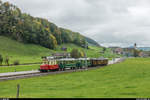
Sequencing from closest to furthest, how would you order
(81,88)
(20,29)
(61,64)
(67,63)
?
(81,88)
(61,64)
(67,63)
(20,29)

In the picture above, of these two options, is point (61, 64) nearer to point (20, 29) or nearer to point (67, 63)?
point (67, 63)

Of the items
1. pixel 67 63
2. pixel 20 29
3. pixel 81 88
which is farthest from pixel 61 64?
pixel 20 29

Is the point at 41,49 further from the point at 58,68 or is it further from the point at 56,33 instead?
the point at 58,68

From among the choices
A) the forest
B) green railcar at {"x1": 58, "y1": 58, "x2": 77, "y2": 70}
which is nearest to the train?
green railcar at {"x1": 58, "y1": 58, "x2": 77, "y2": 70}

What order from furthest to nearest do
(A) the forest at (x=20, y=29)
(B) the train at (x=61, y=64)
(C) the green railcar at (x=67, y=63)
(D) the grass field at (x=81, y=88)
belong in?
(A) the forest at (x=20, y=29), (C) the green railcar at (x=67, y=63), (B) the train at (x=61, y=64), (D) the grass field at (x=81, y=88)

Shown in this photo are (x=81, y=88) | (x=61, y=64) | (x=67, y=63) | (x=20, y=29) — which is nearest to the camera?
(x=81, y=88)

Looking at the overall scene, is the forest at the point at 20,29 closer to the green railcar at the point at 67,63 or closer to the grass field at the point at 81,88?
the green railcar at the point at 67,63

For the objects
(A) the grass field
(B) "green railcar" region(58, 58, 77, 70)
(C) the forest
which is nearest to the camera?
(A) the grass field

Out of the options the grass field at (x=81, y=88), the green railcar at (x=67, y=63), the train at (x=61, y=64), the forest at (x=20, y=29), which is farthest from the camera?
the forest at (x=20, y=29)

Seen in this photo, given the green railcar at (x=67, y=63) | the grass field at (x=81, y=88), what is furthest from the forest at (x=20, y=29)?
the grass field at (x=81, y=88)

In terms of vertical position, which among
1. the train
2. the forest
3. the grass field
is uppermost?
the forest

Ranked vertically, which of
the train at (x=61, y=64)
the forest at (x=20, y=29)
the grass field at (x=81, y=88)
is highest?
the forest at (x=20, y=29)

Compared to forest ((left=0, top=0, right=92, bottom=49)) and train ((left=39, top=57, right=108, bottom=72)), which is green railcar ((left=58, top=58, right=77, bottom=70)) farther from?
forest ((left=0, top=0, right=92, bottom=49))

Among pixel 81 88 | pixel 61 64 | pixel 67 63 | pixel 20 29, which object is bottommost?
pixel 81 88
